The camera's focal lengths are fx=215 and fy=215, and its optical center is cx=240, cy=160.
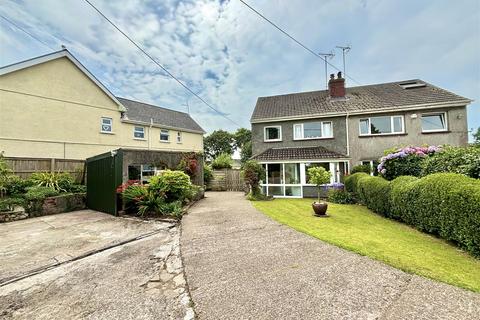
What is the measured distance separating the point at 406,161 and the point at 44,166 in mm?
18203

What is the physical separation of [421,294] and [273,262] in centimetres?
227

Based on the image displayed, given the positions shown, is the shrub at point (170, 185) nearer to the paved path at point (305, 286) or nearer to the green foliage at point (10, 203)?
the paved path at point (305, 286)

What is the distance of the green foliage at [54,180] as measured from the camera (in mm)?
10836

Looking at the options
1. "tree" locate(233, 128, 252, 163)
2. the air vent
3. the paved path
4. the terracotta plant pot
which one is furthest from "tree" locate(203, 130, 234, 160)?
the paved path

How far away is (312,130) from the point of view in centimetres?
1638

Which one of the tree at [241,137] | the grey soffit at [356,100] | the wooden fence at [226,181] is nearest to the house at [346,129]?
the grey soffit at [356,100]

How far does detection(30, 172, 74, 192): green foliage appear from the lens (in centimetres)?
1084

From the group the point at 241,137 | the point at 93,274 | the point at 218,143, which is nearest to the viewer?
the point at 93,274

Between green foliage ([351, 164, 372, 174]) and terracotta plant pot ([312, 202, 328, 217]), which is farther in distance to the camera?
green foliage ([351, 164, 372, 174])

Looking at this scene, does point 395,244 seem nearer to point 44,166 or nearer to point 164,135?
point 44,166

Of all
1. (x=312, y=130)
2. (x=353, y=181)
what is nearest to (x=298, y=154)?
(x=312, y=130)

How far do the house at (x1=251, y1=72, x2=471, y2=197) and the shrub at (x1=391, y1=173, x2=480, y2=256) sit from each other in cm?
754

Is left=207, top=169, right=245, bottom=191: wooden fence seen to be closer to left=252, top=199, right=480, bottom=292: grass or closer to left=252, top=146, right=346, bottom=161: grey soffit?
left=252, top=146, right=346, bottom=161: grey soffit

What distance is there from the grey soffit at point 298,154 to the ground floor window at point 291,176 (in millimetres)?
415
